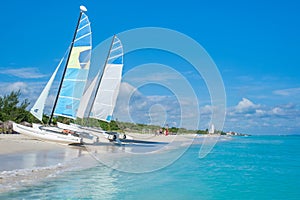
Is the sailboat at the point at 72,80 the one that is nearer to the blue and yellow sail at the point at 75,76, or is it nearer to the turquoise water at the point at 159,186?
the blue and yellow sail at the point at 75,76

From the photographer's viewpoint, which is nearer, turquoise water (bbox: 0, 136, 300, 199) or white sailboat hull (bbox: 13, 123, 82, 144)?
turquoise water (bbox: 0, 136, 300, 199)

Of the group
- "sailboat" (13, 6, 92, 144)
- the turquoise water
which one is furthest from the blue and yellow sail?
the turquoise water

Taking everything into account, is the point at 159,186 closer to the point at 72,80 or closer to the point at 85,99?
the point at 72,80

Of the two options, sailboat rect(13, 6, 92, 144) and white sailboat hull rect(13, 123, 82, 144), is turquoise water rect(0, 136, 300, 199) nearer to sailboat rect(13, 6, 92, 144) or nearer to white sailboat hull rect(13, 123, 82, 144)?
white sailboat hull rect(13, 123, 82, 144)

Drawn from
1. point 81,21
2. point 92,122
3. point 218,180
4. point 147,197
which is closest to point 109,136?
point 92,122

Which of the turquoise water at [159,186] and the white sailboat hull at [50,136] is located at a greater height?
the white sailboat hull at [50,136]

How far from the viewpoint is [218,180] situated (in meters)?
14.9

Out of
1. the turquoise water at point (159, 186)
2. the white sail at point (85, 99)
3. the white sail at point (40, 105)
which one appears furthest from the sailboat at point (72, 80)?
the turquoise water at point (159, 186)

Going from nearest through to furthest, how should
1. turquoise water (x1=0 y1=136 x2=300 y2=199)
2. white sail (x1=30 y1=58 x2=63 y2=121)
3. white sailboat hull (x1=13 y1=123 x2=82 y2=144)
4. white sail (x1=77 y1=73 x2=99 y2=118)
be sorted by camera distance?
turquoise water (x1=0 y1=136 x2=300 y2=199) < white sailboat hull (x1=13 y1=123 x2=82 y2=144) < white sail (x1=30 y1=58 x2=63 y2=121) < white sail (x1=77 y1=73 x2=99 y2=118)

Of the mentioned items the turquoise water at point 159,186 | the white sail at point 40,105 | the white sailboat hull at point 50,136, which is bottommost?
the turquoise water at point 159,186

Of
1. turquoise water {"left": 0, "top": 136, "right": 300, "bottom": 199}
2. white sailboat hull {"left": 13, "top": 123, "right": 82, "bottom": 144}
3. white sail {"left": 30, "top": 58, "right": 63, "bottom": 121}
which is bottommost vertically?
turquoise water {"left": 0, "top": 136, "right": 300, "bottom": 199}

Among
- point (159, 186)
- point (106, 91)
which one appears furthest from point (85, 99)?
point (159, 186)

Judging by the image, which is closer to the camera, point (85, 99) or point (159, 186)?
point (159, 186)

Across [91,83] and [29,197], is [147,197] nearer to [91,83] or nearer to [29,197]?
[29,197]
